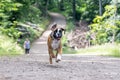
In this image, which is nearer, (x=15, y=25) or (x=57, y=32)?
(x=57, y=32)

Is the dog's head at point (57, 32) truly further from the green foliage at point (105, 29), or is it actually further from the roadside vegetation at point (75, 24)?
the green foliage at point (105, 29)

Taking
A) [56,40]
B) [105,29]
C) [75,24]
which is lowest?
[75,24]

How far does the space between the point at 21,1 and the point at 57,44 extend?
2580cm

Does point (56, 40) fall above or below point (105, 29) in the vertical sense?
above

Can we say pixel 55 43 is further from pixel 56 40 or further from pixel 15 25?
pixel 15 25

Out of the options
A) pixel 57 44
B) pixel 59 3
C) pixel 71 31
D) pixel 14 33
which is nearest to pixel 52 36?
pixel 57 44

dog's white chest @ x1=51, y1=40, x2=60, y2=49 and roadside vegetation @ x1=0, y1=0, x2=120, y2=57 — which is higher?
dog's white chest @ x1=51, y1=40, x2=60, y2=49

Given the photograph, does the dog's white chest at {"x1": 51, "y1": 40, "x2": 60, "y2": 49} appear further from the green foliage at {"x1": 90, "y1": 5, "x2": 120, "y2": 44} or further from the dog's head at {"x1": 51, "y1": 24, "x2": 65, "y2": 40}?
the green foliage at {"x1": 90, "y1": 5, "x2": 120, "y2": 44}

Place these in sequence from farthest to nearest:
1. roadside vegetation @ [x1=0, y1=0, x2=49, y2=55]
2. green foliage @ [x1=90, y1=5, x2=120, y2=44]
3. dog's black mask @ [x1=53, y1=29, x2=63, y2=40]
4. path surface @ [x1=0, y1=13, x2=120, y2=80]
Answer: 1. green foliage @ [x1=90, y1=5, x2=120, y2=44]
2. roadside vegetation @ [x1=0, y1=0, x2=49, y2=55]
3. dog's black mask @ [x1=53, y1=29, x2=63, y2=40]
4. path surface @ [x1=0, y1=13, x2=120, y2=80]

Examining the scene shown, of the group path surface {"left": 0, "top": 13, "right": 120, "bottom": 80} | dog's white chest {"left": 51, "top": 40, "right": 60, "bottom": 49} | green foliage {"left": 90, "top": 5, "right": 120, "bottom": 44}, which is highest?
dog's white chest {"left": 51, "top": 40, "right": 60, "bottom": 49}

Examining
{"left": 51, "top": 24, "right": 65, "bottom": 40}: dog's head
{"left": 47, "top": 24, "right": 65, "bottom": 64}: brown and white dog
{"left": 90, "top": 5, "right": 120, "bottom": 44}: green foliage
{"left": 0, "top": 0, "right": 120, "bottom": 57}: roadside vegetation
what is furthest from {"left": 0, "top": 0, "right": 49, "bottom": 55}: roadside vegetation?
{"left": 51, "top": 24, "right": 65, "bottom": 40}: dog's head

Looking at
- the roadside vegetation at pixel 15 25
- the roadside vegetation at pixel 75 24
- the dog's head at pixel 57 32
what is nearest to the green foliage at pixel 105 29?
the roadside vegetation at pixel 75 24

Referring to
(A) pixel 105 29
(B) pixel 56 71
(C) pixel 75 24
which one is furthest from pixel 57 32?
(C) pixel 75 24

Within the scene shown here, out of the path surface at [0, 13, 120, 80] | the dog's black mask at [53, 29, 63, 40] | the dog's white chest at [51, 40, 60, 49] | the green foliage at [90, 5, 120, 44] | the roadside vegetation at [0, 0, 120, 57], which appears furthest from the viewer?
the green foliage at [90, 5, 120, 44]
